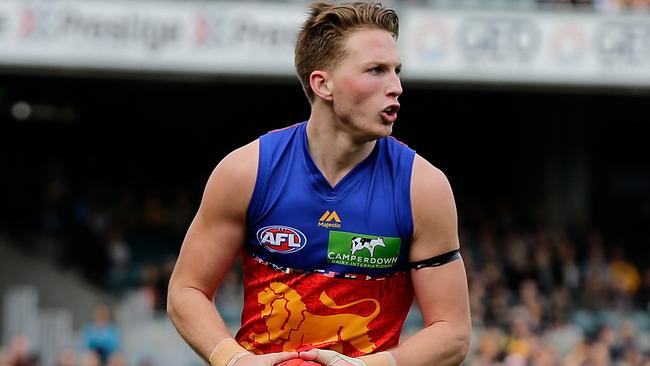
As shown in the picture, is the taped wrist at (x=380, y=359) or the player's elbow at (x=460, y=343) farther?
the player's elbow at (x=460, y=343)

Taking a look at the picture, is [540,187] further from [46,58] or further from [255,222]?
[255,222]

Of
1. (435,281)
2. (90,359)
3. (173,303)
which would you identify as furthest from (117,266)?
(435,281)

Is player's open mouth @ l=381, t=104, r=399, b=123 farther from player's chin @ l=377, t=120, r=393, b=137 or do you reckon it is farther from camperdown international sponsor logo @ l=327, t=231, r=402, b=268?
camperdown international sponsor logo @ l=327, t=231, r=402, b=268

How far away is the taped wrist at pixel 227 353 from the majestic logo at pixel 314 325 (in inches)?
6.6

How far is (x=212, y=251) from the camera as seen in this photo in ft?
15.1

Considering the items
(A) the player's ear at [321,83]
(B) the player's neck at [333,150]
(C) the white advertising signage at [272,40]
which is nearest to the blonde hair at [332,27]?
(A) the player's ear at [321,83]

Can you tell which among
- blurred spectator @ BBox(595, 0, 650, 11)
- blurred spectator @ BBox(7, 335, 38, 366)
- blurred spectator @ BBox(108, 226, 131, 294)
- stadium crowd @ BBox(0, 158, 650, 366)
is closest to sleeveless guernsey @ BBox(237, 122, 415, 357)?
A: stadium crowd @ BBox(0, 158, 650, 366)

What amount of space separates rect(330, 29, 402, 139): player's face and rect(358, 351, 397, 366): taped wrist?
2.36 feet

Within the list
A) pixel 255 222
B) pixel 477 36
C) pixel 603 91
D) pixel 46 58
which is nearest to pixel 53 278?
pixel 46 58

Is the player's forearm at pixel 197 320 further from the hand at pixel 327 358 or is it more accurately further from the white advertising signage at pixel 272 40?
the white advertising signage at pixel 272 40

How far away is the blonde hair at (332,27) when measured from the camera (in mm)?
4484

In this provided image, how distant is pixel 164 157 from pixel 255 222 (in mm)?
21494

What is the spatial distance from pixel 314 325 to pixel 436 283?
17.1 inches

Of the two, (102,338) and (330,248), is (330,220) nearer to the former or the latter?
(330,248)
